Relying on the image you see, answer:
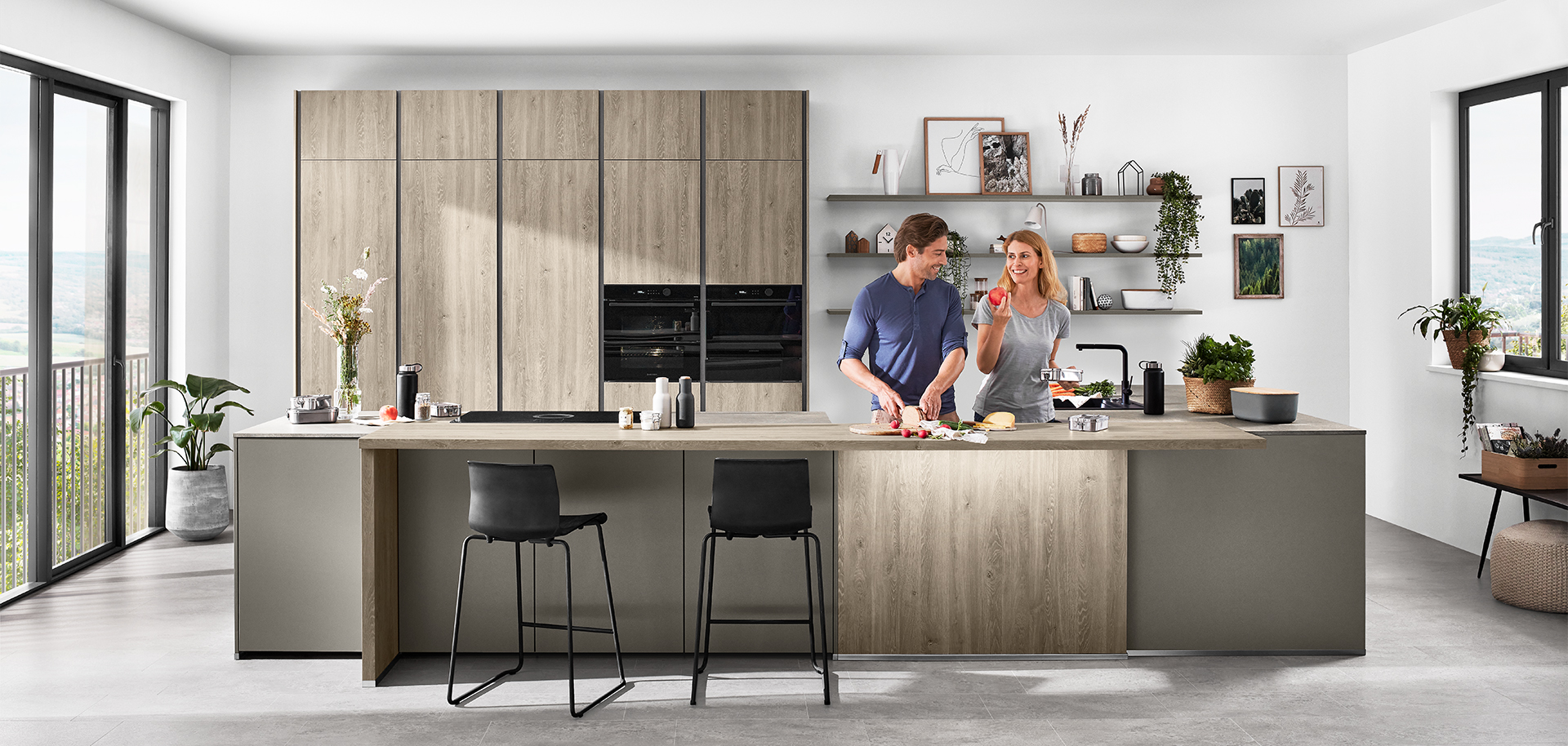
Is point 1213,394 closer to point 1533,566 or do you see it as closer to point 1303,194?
point 1533,566

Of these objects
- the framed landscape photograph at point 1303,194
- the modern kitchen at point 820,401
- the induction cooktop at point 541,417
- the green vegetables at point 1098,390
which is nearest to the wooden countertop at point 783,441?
the modern kitchen at point 820,401

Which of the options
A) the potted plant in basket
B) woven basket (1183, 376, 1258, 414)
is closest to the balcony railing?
woven basket (1183, 376, 1258, 414)

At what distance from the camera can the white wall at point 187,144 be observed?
17.0 feet

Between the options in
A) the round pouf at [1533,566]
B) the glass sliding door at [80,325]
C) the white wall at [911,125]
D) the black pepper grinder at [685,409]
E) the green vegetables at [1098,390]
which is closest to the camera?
the black pepper grinder at [685,409]

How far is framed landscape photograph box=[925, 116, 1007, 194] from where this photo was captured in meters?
6.32

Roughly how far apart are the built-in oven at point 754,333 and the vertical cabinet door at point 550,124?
3.67 feet

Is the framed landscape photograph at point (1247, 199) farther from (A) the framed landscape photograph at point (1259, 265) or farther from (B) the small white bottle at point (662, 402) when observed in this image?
(B) the small white bottle at point (662, 402)

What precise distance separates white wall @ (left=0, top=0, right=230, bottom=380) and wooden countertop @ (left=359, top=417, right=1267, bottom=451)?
3215mm

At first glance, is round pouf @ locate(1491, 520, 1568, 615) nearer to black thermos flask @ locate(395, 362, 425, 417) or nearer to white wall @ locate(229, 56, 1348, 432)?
white wall @ locate(229, 56, 1348, 432)

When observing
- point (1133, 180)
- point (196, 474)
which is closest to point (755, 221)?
point (1133, 180)

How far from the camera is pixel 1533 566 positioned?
4336 millimetres

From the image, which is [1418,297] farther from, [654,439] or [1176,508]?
[654,439]

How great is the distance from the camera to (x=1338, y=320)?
650 centimetres

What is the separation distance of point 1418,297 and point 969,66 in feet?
9.52
